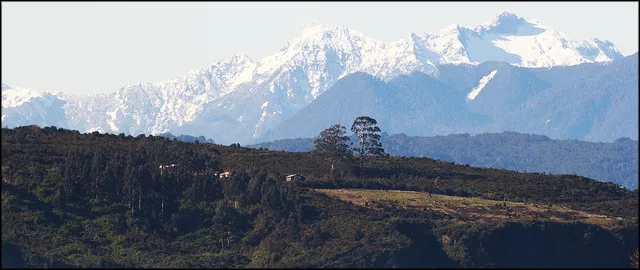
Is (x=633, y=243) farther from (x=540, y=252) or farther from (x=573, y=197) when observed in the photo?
(x=573, y=197)

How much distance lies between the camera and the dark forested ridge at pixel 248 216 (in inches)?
4262

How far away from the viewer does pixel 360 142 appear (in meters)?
153

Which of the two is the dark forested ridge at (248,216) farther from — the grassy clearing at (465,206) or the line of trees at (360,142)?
the line of trees at (360,142)

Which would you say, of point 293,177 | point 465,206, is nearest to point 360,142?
point 293,177

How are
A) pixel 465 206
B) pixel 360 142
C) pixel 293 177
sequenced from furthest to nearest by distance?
pixel 360 142 → pixel 293 177 → pixel 465 206

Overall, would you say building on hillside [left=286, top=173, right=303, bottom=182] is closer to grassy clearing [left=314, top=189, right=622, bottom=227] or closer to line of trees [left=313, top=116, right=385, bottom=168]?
grassy clearing [left=314, top=189, right=622, bottom=227]

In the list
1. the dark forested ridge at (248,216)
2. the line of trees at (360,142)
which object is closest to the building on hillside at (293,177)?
the dark forested ridge at (248,216)

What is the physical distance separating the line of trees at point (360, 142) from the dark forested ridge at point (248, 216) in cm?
583

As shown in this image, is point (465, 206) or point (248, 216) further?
point (465, 206)

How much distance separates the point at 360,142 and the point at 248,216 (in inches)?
1314

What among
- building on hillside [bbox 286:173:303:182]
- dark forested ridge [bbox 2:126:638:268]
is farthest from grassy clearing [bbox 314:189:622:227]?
building on hillside [bbox 286:173:303:182]

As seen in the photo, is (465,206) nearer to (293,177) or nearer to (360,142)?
(293,177)

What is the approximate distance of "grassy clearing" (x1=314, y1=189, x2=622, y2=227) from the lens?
4722 inches

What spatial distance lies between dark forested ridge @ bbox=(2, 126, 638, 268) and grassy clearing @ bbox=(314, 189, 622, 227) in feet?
2.01
